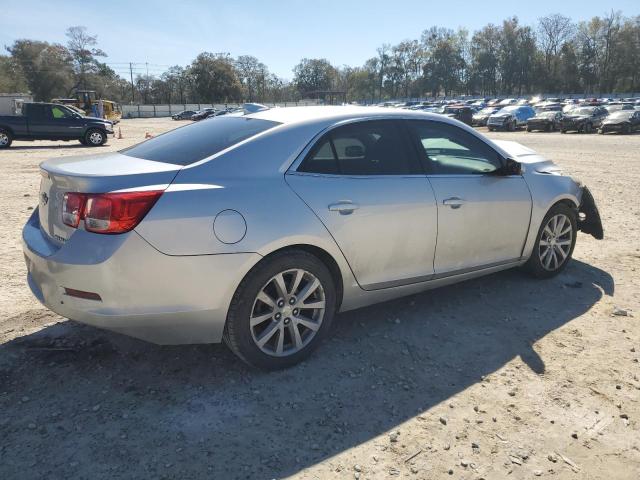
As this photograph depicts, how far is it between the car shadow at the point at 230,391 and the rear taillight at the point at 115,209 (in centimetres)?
102

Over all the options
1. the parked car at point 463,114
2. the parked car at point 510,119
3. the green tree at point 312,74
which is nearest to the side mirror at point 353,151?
the parked car at point 463,114

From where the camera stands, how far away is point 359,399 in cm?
299

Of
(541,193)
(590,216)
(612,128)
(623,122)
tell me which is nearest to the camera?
(541,193)

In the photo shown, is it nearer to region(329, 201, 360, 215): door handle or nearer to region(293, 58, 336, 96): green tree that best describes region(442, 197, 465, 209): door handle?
region(329, 201, 360, 215): door handle

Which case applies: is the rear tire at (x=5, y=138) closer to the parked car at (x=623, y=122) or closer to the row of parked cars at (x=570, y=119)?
the row of parked cars at (x=570, y=119)

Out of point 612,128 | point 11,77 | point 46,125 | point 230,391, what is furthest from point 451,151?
point 11,77

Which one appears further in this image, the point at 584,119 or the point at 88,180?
the point at 584,119

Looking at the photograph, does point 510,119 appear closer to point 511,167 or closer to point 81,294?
point 511,167

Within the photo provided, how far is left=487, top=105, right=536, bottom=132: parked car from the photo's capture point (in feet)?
119

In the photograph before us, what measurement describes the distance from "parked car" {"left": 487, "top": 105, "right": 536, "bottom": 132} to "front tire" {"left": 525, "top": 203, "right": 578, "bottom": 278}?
111 ft

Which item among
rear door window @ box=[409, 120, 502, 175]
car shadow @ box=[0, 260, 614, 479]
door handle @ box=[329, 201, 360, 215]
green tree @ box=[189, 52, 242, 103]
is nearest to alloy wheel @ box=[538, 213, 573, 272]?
car shadow @ box=[0, 260, 614, 479]

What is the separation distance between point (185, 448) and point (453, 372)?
1.73 m

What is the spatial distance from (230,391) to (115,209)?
1248 millimetres

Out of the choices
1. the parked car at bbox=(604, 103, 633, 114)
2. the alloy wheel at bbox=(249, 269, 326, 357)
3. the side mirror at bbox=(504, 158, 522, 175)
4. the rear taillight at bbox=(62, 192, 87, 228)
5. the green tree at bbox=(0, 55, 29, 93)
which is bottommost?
the alloy wheel at bbox=(249, 269, 326, 357)
